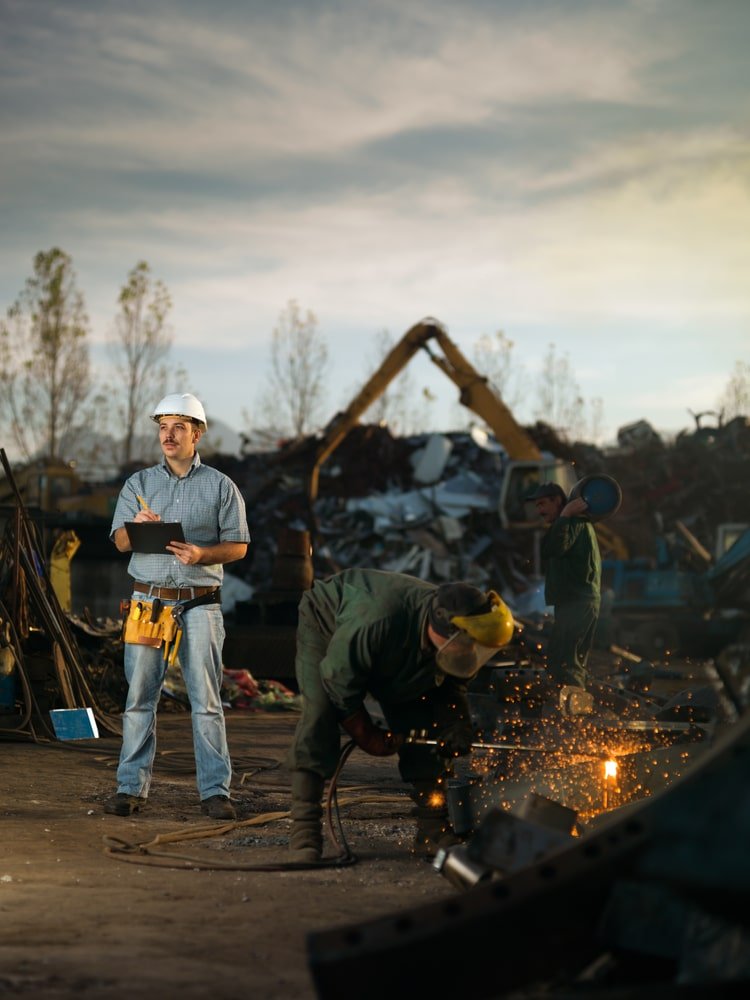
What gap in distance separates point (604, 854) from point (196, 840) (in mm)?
3196

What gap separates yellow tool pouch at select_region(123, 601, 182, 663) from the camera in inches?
255

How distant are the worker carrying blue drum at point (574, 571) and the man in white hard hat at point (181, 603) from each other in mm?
3501

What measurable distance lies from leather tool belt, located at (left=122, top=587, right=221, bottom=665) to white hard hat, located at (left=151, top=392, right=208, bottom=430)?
100 cm

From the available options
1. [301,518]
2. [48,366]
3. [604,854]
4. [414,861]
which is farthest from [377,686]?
[48,366]

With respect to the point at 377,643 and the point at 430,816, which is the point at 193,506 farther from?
the point at 430,816

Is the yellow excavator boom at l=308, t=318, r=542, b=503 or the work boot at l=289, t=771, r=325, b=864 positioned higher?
the yellow excavator boom at l=308, t=318, r=542, b=503

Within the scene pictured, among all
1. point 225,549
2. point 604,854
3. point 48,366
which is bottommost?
point 604,854

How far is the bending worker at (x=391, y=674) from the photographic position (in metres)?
5.04

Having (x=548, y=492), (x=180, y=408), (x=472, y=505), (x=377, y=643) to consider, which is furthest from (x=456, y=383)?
(x=377, y=643)

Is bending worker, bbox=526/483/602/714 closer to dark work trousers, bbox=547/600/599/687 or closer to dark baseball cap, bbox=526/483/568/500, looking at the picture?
dark work trousers, bbox=547/600/599/687

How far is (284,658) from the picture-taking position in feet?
45.6

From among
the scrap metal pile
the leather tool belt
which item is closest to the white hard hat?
the leather tool belt

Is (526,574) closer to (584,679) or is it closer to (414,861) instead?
(584,679)

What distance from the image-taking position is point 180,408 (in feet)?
22.0
